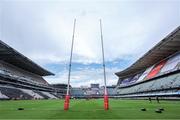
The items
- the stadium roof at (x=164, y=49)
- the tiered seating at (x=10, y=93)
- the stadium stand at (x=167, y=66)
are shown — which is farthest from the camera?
the tiered seating at (x=10, y=93)

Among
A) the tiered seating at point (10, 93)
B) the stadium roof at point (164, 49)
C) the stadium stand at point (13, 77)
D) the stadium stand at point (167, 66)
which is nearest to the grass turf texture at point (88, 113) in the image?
the stadium stand at point (167, 66)

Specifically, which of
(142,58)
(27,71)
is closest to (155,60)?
(142,58)

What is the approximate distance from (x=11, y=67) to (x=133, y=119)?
106678mm

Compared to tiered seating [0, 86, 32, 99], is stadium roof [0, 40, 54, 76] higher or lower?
higher

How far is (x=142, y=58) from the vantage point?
97000 millimetres

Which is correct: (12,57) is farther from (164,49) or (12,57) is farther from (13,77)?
(164,49)

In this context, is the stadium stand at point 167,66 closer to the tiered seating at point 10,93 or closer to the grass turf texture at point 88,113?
the grass turf texture at point 88,113

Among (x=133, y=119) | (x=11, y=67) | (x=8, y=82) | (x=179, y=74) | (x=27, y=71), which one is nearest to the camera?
(x=133, y=119)

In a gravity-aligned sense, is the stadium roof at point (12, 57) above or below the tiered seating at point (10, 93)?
above

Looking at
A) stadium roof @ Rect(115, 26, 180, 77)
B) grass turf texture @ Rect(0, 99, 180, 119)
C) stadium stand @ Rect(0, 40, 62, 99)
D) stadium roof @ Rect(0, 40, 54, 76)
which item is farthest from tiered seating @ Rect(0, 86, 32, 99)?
grass turf texture @ Rect(0, 99, 180, 119)

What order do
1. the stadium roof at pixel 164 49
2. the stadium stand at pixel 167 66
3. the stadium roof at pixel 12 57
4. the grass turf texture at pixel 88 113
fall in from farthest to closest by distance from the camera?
the stadium roof at pixel 12 57 → the stadium stand at pixel 167 66 → the stadium roof at pixel 164 49 → the grass turf texture at pixel 88 113

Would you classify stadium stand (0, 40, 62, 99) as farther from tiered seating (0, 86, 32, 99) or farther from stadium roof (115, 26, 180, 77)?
stadium roof (115, 26, 180, 77)

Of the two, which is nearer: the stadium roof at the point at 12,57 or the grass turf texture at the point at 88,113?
the grass turf texture at the point at 88,113

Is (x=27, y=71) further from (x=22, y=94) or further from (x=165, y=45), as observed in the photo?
(x=165, y=45)
